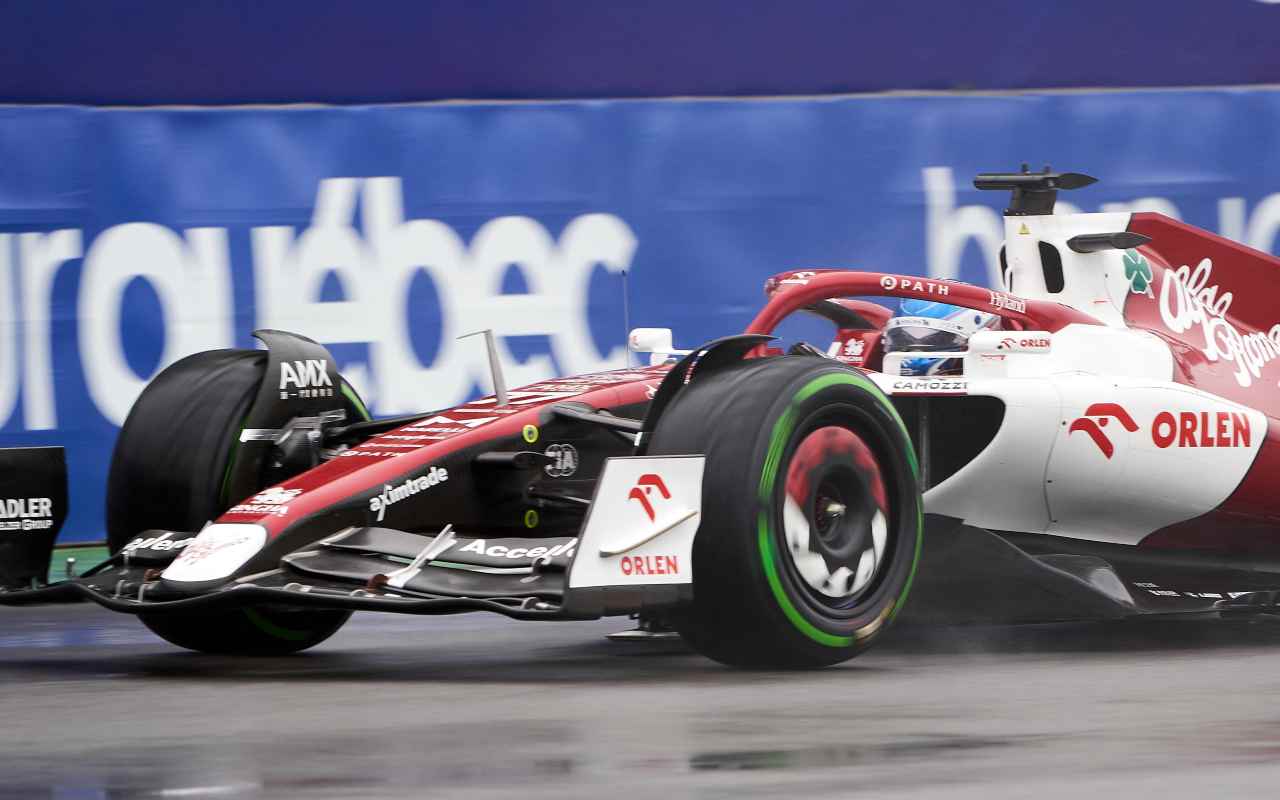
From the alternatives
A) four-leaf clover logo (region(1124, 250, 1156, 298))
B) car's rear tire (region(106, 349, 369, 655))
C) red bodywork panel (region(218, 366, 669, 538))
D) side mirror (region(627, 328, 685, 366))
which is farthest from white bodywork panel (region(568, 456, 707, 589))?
four-leaf clover logo (region(1124, 250, 1156, 298))

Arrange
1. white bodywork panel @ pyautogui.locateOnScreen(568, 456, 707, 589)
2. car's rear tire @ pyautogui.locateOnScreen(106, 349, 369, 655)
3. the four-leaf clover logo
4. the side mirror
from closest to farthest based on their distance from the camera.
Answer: white bodywork panel @ pyautogui.locateOnScreen(568, 456, 707, 589)
car's rear tire @ pyautogui.locateOnScreen(106, 349, 369, 655)
the side mirror
the four-leaf clover logo

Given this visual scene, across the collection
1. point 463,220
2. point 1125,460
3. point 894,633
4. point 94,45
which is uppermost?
point 94,45

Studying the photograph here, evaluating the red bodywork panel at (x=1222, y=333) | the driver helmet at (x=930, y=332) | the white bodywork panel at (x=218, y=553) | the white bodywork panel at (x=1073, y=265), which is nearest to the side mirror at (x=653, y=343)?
the driver helmet at (x=930, y=332)

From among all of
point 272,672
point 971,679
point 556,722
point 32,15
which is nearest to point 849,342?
point 971,679

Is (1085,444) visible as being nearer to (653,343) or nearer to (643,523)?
(653,343)

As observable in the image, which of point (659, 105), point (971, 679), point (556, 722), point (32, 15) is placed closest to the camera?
point (556, 722)

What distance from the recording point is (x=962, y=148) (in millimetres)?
11203

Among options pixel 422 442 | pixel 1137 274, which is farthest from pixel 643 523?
pixel 1137 274

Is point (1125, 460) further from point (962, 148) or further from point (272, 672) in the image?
point (962, 148)

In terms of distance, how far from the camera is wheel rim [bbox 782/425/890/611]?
6000 mm

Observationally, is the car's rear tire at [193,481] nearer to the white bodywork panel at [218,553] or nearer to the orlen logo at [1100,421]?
the white bodywork panel at [218,553]

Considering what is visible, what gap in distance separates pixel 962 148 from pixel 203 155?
154 inches

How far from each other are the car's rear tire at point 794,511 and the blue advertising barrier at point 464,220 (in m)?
3.30

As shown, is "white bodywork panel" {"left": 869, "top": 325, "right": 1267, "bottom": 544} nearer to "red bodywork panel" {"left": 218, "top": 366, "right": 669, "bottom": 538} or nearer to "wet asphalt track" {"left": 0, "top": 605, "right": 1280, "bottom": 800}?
"wet asphalt track" {"left": 0, "top": 605, "right": 1280, "bottom": 800}
